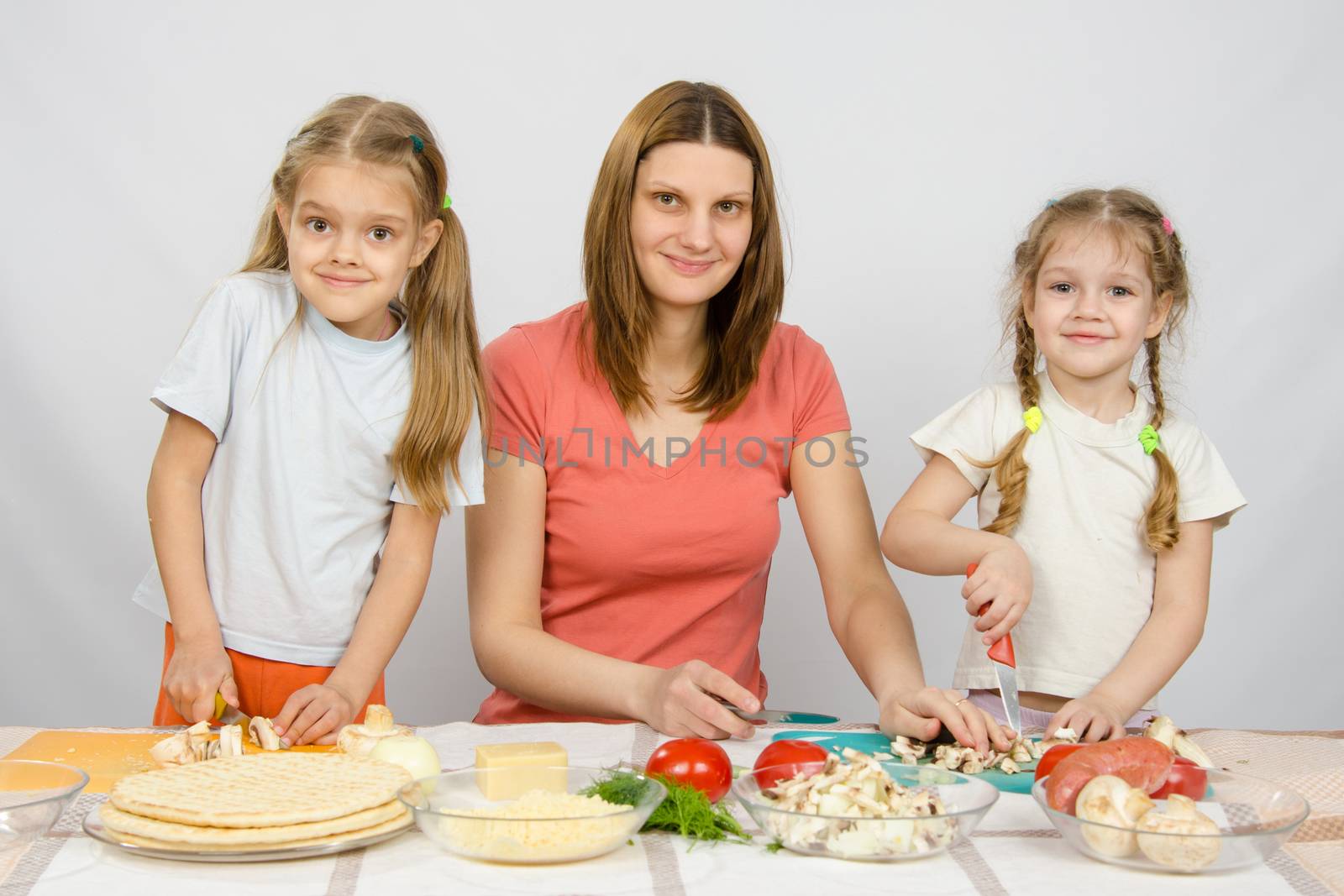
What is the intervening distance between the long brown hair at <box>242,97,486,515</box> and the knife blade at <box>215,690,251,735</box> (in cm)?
35

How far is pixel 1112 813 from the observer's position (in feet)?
3.39

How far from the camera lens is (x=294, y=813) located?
1.04m

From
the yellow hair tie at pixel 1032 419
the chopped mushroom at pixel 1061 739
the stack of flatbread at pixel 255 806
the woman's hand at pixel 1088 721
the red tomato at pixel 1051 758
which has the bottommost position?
the woman's hand at pixel 1088 721

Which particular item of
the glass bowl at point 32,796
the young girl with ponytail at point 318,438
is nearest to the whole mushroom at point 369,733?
the glass bowl at point 32,796

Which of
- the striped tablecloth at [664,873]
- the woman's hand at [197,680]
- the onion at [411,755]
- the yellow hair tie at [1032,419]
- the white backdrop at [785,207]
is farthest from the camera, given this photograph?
the white backdrop at [785,207]

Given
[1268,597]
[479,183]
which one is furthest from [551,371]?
[1268,597]

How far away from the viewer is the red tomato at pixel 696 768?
1.17 metres

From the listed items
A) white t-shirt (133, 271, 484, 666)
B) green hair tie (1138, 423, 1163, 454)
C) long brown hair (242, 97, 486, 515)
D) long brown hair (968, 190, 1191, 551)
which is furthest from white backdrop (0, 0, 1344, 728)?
white t-shirt (133, 271, 484, 666)

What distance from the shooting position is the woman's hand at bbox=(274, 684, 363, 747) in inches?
58.1

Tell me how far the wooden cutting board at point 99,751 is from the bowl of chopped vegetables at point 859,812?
0.56 meters

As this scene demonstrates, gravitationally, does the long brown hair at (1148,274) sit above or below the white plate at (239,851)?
above

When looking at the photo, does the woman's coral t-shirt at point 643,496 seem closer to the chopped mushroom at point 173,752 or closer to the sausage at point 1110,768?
the chopped mushroom at point 173,752

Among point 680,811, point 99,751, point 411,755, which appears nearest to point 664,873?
point 680,811

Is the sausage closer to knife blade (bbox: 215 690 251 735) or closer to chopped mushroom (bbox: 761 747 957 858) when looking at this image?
chopped mushroom (bbox: 761 747 957 858)
